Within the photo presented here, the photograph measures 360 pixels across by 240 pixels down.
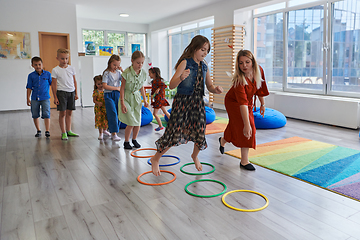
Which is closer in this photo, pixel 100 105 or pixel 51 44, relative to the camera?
pixel 100 105

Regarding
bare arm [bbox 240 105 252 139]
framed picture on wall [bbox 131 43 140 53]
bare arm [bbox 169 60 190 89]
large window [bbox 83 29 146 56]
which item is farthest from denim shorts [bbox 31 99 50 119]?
framed picture on wall [bbox 131 43 140 53]

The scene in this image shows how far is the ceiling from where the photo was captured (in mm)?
7535

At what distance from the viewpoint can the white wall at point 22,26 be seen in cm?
733

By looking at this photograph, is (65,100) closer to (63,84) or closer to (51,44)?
(63,84)

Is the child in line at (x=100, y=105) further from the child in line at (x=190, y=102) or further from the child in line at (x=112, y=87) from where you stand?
the child in line at (x=190, y=102)

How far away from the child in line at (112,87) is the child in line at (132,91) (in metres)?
0.35

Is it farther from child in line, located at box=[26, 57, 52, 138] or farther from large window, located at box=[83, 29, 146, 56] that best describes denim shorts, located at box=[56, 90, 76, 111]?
large window, located at box=[83, 29, 146, 56]

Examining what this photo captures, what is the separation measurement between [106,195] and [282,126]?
12.3 ft

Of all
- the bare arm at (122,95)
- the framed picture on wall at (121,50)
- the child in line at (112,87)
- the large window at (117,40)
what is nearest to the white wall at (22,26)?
the large window at (117,40)

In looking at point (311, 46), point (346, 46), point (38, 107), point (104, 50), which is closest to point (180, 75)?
point (38, 107)

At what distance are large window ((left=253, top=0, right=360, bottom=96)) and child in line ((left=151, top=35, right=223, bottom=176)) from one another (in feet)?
13.9

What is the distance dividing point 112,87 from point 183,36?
7.64 metres

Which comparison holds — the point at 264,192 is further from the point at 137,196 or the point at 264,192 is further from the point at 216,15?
the point at 216,15

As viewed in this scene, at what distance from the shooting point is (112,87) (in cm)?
385
